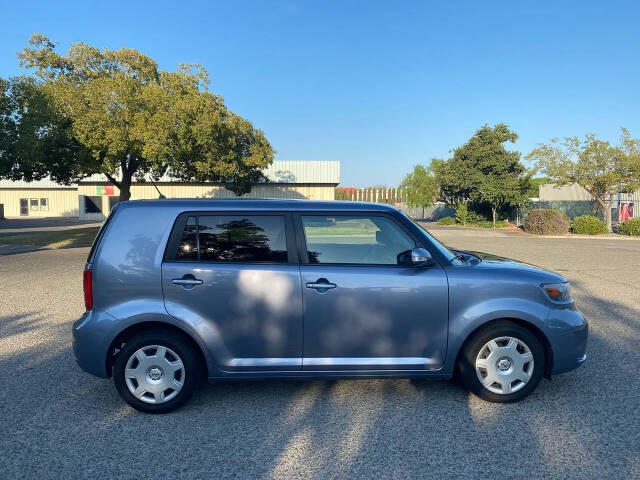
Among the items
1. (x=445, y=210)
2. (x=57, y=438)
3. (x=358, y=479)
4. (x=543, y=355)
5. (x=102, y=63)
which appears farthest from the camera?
(x=445, y=210)

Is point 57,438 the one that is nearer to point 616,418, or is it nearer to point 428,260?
point 428,260

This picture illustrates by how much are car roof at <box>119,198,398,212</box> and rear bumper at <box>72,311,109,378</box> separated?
1039mm

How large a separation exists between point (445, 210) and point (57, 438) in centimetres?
5187

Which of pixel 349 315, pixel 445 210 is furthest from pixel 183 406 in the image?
pixel 445 210

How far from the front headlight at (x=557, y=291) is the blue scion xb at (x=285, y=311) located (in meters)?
0.01

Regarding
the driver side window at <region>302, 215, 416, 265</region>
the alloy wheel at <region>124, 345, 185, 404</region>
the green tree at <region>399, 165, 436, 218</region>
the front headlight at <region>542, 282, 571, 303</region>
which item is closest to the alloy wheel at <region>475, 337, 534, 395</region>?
the front headlight at <region>542, 282, 571, 303</region>

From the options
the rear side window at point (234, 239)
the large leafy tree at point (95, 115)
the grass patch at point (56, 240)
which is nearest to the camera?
the rear side window at point (234, 239)

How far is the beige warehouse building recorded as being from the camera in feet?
140

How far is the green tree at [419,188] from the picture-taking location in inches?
2283

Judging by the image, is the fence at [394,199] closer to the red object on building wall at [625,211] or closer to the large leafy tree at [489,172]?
the large leafy tree at [489,172]

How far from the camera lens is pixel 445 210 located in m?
52.2

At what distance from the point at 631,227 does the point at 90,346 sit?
3041 cm

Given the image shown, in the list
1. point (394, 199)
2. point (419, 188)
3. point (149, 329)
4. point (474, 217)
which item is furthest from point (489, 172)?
point (149, 329)

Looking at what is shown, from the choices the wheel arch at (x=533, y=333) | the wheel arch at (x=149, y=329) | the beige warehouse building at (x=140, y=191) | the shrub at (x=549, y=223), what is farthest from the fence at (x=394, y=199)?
the wheel arch at (x=149, y=329)
